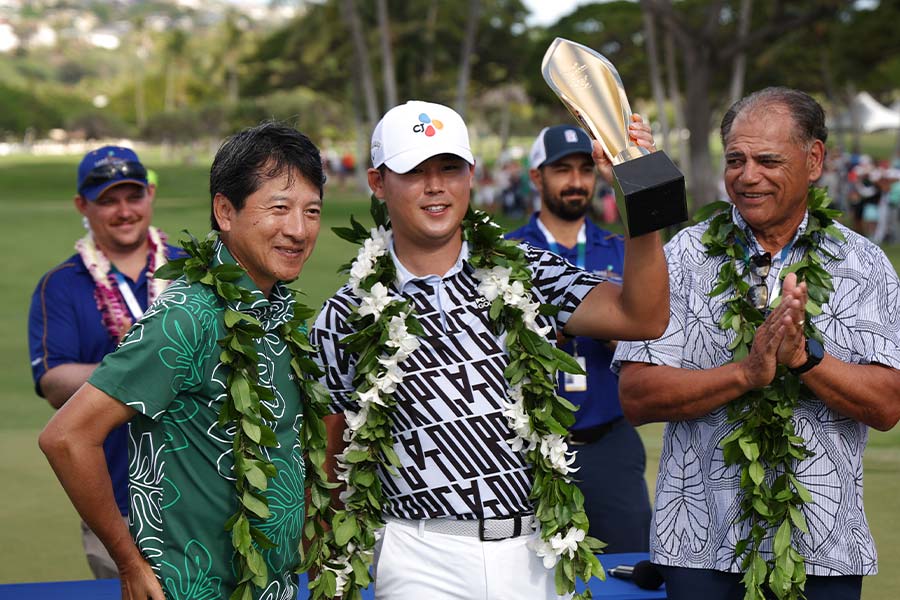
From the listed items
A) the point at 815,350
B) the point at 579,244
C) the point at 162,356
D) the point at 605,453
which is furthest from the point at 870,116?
the point at 162,356

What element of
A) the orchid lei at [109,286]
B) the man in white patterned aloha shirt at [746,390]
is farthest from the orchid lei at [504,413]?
the orchid lei at [109,286]

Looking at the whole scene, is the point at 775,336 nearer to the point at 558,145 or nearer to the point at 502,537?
the point at 502,537

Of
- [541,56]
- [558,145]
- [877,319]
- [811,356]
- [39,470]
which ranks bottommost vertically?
[39,470]

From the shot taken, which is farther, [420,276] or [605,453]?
[605,453]

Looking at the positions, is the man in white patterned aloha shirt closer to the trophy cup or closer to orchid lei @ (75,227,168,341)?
the trophy cup

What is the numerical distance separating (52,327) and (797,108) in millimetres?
3129

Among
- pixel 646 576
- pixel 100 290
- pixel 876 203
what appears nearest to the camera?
pixel 646 576

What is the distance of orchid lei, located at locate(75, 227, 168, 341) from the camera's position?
5066mm

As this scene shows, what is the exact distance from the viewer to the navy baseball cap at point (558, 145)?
6148 mm

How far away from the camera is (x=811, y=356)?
11.0 ft

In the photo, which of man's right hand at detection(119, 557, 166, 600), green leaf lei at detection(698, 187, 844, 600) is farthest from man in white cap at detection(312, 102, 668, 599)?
man's right hand at detection(119, 557, 166, 600)

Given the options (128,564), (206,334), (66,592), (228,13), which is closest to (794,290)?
(206,334)

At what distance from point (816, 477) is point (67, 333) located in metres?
3.08

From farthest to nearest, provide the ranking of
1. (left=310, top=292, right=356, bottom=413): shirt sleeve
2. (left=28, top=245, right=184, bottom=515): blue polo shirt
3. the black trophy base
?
(left=28, top=245, right=184, bottom=515): blue polo shirt, (left=310, top=292, right=356, bottom=413): shirt sleeve, the black trophy base
